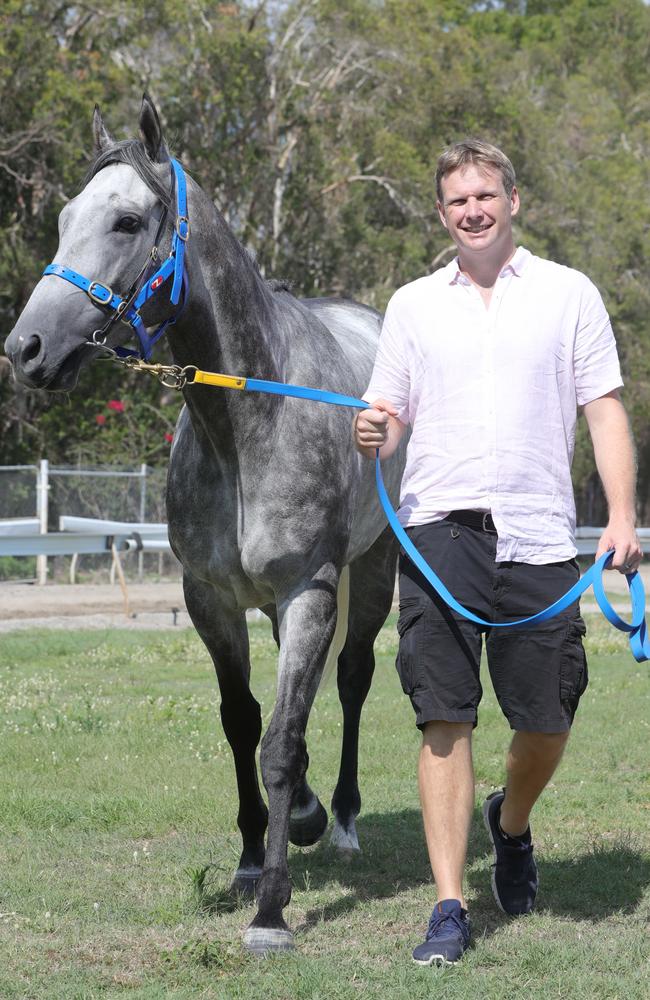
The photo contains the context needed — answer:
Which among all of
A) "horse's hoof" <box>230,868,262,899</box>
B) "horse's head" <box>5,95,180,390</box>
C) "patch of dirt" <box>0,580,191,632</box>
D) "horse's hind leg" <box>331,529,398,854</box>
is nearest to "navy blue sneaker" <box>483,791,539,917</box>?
"horse's hoof" <box>230,868,262,899</box>

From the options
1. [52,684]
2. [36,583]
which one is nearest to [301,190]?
[36,583]

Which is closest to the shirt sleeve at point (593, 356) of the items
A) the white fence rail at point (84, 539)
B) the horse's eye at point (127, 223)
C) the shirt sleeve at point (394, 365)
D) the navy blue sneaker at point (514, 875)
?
the shirt sleeve at point (394, 365)

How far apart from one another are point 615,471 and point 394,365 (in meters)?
0.83

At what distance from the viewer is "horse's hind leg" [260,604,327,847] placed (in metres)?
5.31

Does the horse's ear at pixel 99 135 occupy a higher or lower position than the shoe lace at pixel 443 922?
higher

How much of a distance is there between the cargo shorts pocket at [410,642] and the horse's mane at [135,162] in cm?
160

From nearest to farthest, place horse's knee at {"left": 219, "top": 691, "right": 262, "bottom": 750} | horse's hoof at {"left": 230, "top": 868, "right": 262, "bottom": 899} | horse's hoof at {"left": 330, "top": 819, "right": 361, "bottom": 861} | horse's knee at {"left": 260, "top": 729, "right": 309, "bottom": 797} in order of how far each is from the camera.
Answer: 1. horse's knee at {"left": 260, "top": 729, "right": 309, "bottom": 797}
2. horse's hoof at {"left": 230, "top": 868, "right": 262, "bottom": 899}
3. horse's knee at {"left": 219, "top": 691, "right": 262, "bottom": 750}
4. horse's hoof at {"left": 330, "top": 819, "right": 361, "bottom": 861}

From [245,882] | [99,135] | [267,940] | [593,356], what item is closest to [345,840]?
[245,882]

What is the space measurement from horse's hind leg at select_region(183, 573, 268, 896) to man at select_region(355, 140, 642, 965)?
3.06 feet

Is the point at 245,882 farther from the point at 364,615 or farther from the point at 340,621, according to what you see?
the point at 364,615

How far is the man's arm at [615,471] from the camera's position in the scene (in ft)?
13.3

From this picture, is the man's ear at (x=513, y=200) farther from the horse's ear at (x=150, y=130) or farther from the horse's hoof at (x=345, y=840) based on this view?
the horse's hoof at (x=345, y=840)

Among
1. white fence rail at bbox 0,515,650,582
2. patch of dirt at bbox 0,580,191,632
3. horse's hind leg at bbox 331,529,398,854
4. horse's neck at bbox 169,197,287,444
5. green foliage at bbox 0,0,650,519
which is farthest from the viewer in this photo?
green foliage at bbox 0,0,650,519

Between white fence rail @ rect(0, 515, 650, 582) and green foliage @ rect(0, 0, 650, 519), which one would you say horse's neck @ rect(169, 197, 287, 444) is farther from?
green foliage @ rect(0, 0, 650, 519)
